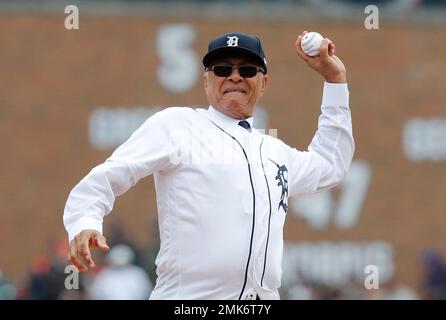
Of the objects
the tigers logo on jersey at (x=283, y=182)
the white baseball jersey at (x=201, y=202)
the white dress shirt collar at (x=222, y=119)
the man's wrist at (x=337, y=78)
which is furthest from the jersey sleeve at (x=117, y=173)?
the man's wrist at (x=337, y=78)

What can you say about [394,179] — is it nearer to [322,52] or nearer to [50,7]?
[50,7]

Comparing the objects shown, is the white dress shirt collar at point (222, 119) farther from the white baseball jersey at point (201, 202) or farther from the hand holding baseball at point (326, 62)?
the hand holding baseball at point (326, 62)

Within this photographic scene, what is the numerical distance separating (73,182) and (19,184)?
2.95 ft

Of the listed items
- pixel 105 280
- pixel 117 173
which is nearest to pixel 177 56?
pixel 105 280

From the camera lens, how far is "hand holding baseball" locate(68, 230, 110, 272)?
19.5 ft

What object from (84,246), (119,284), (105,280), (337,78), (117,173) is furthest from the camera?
(105,280)

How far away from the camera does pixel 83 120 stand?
21.5 metres

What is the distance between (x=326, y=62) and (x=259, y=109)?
14597 mm

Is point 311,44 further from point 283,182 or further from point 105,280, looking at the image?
point 105,280

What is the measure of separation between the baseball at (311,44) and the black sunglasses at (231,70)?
471 mm

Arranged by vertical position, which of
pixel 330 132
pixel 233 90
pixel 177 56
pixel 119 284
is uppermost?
pixel 177 56

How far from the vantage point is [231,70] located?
664 cm

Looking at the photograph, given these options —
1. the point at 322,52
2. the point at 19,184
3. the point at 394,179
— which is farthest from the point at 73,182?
the point at 322,52

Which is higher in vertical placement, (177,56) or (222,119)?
(177,56)
